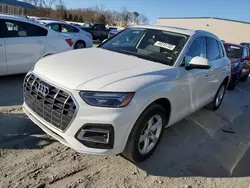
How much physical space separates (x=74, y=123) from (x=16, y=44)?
390 cm

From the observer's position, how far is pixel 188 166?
3496mm

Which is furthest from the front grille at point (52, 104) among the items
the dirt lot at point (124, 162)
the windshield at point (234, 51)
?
the windshield at point (234, 51)

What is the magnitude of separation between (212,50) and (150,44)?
1628 millimetres

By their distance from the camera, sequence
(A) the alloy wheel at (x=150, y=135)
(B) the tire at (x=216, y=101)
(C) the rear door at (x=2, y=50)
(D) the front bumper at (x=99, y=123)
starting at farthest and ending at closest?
(B) the tire at (x=216, y=101)
(C) the rear door at (x=2, y=50)
(A) the alloy wheel at (x=150, y=135)
(D) the front bumper at (x=99, y=123)

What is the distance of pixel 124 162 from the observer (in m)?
3.36

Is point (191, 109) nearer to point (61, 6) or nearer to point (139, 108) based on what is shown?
point (139, 108)

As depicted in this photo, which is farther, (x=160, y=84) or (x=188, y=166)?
(x=188, y=166)

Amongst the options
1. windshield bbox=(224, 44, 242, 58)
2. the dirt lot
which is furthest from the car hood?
windshield bbox=(224, 44, 242, 58)

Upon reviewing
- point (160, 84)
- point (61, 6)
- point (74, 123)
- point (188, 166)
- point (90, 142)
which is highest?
point (61, 6)

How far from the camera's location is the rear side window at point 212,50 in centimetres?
489

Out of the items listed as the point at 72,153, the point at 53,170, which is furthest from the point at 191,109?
the point at 53,170

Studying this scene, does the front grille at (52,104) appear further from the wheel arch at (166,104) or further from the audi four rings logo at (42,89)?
the wheel arch at (166,104)

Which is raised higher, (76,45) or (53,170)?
(76,45)

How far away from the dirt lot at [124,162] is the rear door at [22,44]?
1.42 metres
